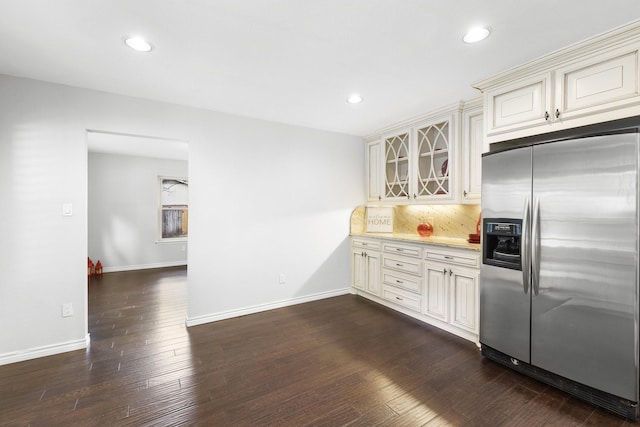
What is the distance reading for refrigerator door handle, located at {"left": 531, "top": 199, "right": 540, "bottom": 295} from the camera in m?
2.15

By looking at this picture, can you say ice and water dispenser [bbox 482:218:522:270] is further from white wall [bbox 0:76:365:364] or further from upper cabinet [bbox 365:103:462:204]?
white wall [bbox 0:76:365:364]

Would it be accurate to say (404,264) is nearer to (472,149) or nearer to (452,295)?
(452,295)

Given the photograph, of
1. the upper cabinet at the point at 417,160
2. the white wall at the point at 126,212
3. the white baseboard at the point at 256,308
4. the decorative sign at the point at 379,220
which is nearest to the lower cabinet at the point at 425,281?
the decorative sign at the point at 379,220

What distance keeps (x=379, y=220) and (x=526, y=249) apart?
230 centimetres

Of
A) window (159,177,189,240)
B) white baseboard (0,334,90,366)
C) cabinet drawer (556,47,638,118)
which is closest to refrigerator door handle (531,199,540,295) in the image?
cabinet drawer (556,47,638,118)

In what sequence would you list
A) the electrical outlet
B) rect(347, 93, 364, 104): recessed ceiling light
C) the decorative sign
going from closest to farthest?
the electrical outlet, rect(347, 93, 364, 104): recessed ceiling light, the decorative sign

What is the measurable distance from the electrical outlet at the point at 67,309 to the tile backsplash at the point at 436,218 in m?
3.47

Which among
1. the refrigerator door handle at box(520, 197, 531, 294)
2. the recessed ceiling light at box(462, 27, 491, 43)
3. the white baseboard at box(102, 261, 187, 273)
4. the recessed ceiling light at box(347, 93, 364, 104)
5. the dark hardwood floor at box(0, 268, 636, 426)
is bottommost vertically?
the dark hardwood floor at box(0, 268, 636, 426)

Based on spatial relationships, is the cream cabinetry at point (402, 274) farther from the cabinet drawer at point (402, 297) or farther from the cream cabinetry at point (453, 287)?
the cream cabinetry at point (453, 287)

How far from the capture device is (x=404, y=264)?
3.56m

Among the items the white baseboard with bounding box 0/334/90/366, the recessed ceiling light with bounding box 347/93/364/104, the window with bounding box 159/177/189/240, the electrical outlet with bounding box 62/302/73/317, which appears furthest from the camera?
the window with bounding box 159/177/189/240

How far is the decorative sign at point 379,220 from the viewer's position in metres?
4.31

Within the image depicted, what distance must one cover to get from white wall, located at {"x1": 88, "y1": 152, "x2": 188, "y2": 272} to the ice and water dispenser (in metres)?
6.49

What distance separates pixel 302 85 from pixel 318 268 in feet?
8.36
